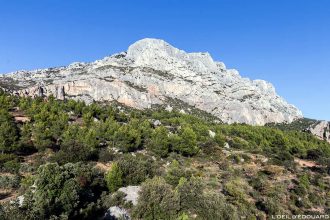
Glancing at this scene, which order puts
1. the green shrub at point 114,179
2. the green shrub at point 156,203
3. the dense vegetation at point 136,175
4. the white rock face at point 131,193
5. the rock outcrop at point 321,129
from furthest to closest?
the rock outcrop at point 321,129, the green shrub at point 114,179, the white rock face at point 131,193, the dense vegetation at point 136,175, the green shrub at point 156,203

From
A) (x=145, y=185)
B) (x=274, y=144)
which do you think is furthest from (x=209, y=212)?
(x=274, y=144)

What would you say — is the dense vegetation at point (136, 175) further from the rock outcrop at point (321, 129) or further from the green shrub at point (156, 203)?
the rock outcrop at point (321, 129)

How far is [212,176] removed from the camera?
4616 centimetres

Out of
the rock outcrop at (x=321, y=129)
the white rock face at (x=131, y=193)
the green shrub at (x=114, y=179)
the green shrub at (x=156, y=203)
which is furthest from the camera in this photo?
the rock outcrop at (x=321, y=129)

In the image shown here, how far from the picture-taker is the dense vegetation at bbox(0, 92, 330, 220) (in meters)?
26.7

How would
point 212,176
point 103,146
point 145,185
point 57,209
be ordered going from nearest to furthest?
point 57,209 → point 145,185 → point 212,176 → point 103,146

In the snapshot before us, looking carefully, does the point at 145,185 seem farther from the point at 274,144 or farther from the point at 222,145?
the point at 274,144

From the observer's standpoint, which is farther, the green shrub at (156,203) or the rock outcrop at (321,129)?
the rock outcrop at (321,129)

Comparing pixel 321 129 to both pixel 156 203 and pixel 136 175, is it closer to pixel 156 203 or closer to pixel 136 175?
pixel 136 175

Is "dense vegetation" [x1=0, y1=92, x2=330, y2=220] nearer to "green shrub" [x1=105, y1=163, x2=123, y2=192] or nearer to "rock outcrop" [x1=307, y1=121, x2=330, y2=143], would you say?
"green shrub" [x1=105, y1=163, x2=123, y2=192]

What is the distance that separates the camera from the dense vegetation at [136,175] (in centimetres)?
2667

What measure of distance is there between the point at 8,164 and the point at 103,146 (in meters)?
22.8

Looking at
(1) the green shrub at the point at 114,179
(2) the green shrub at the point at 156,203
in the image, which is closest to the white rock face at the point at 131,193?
(1) the green shrub at the point at 114,179

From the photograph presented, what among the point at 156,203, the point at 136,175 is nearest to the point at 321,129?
the point at 136,175
